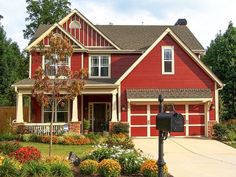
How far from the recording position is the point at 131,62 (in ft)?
99.3

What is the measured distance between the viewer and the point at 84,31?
30.1m

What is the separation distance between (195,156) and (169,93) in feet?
30.2

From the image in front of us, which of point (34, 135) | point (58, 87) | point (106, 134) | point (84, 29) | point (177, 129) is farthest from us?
point (84, 29)

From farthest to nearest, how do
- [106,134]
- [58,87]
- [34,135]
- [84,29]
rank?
[84,29] → [106,134] → [34,135] → [58,87]

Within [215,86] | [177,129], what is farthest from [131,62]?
[177,129]

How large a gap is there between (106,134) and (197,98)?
6.32 metres

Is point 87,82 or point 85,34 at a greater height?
point 85,34

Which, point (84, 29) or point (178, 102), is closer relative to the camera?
point (178, 102)

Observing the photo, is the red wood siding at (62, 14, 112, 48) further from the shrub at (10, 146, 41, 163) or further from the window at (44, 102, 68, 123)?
the shrub at (10, 146, 41, 163)

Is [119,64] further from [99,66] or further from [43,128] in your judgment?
[43,128]

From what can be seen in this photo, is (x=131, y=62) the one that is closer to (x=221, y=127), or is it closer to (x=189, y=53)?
(x=189, y=53)

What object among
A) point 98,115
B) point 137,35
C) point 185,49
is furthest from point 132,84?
point 137,35

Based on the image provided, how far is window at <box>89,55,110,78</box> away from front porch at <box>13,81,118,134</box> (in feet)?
4.96

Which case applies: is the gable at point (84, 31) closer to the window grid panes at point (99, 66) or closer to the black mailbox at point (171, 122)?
the window grid panes at point (99, 66)
